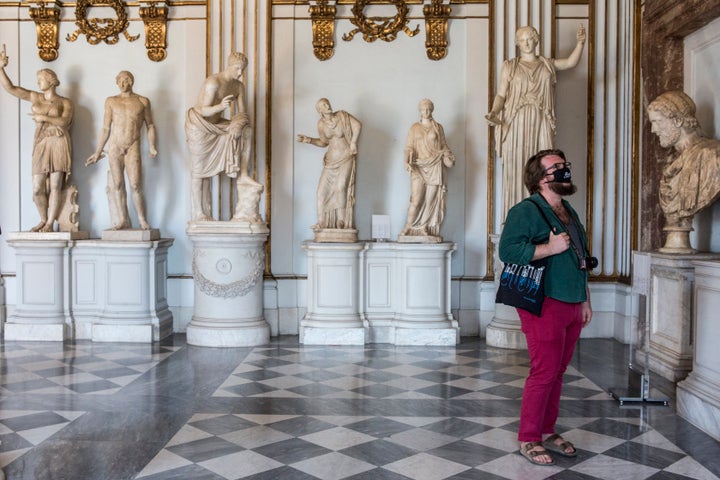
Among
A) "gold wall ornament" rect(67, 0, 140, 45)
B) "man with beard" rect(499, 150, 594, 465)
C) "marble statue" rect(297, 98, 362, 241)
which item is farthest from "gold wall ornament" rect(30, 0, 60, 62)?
"man with beard" rect(499, 150, 594, 465)

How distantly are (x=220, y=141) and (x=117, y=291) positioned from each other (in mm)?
2153

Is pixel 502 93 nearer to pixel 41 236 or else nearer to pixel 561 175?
pixel 561 175

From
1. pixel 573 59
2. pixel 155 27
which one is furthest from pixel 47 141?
pixel 573 59

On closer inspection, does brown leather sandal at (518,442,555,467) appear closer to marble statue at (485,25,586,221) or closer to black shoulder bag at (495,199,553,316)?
black shoulder bag at (495,199,553,316)

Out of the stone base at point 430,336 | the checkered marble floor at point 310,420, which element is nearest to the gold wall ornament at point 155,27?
the checkered marble floor at point 310,420

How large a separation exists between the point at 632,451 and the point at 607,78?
589 centimetres

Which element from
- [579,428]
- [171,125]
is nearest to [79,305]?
[171,125]

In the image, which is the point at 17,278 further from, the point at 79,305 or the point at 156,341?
the point at 156,341

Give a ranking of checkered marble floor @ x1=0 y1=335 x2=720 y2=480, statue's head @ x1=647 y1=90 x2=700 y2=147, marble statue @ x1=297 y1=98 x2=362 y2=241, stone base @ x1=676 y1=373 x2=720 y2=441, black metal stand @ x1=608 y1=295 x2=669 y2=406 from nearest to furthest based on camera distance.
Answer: checkered marble floor @ x1=0 y1=335 x2=720 y2=480, stone base @ x1=676 y1=373 x2=720 y2=441, black metal stand @ x1=608 y1=295 x2=669 y2=406, statue's head @ x1=647 y1=90 x2=700 y2=147, marble statue @ x1=297 y1=98 x2=362 y2=241

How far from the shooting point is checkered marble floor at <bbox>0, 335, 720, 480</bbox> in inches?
172

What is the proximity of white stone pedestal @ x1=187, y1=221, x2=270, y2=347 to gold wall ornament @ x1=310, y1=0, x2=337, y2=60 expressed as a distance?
2.49m

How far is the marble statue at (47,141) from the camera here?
29.5 feet

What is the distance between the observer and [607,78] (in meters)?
9.35

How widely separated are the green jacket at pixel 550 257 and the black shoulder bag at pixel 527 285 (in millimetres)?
41
